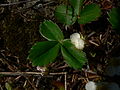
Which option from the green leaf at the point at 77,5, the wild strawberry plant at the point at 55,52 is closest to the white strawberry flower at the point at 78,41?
the wild strawberry plant at the point at 55,52

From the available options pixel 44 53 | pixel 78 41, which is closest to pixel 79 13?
pixel 78 41

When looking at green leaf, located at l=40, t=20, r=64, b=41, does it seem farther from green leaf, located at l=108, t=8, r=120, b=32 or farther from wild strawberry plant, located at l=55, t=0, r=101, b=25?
green leaf, located at l=108, t=8, r=120, b=32

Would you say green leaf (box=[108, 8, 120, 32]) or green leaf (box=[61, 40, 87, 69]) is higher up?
green leaf (box=[108, 8, 120, 32])

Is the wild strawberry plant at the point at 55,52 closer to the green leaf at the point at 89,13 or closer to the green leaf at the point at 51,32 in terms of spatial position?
the green leaf at the point at 51,32

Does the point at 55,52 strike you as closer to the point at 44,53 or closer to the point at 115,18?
the point at 44,53

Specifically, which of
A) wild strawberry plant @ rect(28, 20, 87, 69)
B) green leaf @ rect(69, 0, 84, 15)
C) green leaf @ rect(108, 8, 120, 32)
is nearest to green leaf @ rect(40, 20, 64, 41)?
wild strawberry plant @ rect(28, 20, 87, 69)

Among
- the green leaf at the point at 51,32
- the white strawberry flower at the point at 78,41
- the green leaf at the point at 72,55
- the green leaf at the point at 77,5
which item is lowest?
the green leaf at the point at 72,55
